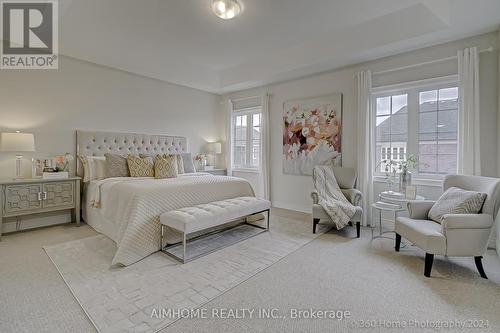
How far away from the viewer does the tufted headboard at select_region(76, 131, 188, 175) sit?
407 cm

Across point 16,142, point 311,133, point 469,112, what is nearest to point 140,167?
point 16,142

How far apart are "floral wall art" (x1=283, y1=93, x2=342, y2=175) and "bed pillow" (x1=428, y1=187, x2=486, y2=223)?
1758mm

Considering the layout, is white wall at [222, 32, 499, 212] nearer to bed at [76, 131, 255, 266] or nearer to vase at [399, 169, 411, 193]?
vase at [399, 169, 411, 193]

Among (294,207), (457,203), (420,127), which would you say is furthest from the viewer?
(294,207)

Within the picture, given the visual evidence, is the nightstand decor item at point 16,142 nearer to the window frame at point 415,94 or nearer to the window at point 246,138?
the window at point 246,138

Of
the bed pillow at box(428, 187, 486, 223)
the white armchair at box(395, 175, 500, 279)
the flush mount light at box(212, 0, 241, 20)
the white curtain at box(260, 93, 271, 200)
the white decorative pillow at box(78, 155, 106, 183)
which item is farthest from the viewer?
the white curtain at box(260, 93, 271, 200)

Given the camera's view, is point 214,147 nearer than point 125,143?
No

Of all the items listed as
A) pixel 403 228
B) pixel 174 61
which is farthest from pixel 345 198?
pixel 174 61

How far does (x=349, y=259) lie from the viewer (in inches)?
105

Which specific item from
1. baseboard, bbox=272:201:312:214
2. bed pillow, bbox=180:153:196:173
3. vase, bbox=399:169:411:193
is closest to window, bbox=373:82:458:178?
vase, bbox=399:169:411:193

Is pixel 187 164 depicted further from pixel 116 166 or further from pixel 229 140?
pixel 229 140

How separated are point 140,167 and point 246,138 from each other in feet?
8.55

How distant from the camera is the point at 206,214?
9.04 feet

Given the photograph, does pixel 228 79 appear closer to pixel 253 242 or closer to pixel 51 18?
pixel 51 18
